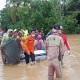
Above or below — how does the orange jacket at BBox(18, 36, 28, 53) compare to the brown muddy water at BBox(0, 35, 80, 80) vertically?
above

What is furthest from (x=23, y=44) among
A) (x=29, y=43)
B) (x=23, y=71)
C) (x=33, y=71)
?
(x=33, y=71)

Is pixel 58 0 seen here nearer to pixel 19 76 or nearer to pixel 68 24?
pixel 68 24

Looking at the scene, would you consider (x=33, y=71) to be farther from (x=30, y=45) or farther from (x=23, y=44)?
(x=23, y=44)

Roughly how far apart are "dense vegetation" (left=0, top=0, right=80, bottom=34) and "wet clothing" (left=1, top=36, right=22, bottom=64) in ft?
74.4

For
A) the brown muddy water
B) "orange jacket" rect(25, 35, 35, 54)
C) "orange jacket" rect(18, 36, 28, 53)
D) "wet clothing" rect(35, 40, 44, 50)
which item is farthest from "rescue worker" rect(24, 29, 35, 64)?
"wet clothing" rect(35, 40, 44, 50)

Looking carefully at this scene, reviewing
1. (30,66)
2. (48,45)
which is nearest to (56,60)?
(48,45)

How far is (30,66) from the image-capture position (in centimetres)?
1195

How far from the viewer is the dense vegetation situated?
35688 millimetres

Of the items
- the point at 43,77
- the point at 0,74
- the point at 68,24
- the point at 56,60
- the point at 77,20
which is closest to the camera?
the point at 56,60

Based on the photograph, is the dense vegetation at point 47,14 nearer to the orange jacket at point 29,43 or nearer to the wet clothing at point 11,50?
the wet clothing at point 11,50

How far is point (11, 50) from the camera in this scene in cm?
1241

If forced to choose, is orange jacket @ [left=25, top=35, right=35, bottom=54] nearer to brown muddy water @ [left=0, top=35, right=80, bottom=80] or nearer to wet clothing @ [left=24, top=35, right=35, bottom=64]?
wet clothing @ [left=24, top=35, right=35, bottom=64]

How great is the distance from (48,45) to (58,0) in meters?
34.3

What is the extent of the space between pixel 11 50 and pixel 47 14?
24.1 metres
